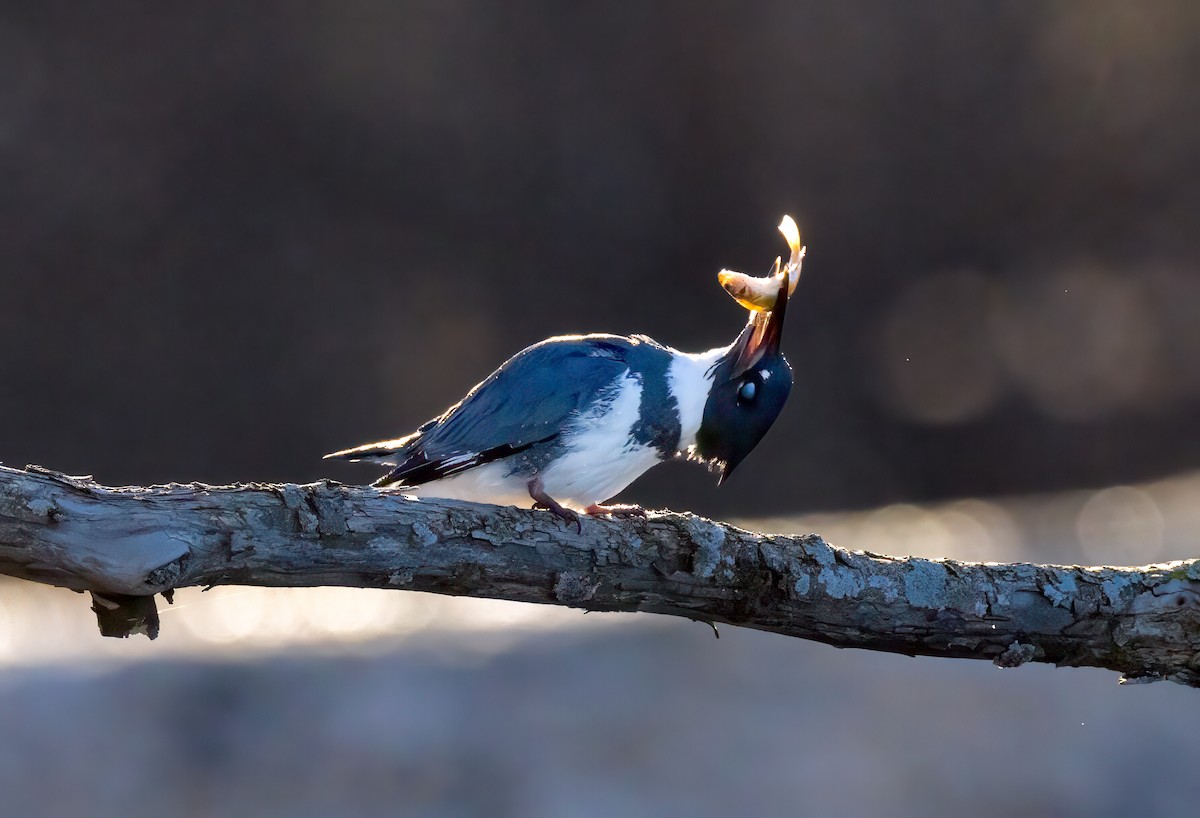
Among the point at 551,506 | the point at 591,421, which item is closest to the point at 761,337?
the point at 591,421

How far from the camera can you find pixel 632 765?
2988 millimetres

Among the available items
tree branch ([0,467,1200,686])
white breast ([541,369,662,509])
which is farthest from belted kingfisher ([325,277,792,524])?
tree branch ([0,467,1200,686])

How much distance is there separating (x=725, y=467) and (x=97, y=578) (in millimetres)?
975

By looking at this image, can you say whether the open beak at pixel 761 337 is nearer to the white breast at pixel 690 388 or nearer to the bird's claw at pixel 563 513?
the white breast at pixel 690 388

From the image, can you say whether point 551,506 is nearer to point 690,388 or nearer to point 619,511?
point 619,511

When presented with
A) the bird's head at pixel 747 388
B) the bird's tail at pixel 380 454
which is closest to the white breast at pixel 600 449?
the bird's head at pixel 747 388

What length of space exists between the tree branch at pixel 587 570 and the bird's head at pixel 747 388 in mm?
243

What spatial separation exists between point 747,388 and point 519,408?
13.6 inches

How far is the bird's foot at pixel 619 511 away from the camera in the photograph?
1.73m

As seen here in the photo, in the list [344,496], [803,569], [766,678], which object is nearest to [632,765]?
[766,678]

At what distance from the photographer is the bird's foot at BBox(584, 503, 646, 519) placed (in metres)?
1.73

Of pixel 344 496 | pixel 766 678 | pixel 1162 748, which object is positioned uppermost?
pixel 344 496

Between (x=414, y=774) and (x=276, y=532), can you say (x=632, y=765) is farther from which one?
(x=276, y=532)

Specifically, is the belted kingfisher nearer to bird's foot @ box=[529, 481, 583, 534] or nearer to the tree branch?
bird's foot @ box=[529, 481, 583, 534]
